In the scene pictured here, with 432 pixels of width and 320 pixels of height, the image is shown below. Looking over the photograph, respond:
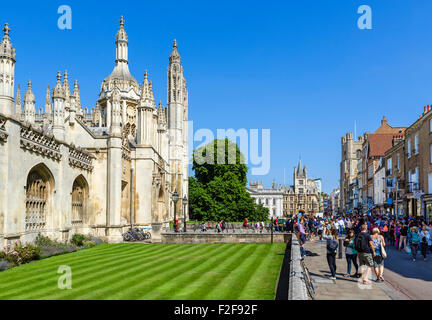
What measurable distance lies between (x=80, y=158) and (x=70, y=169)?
5.19 ft

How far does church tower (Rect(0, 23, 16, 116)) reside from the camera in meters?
15.7

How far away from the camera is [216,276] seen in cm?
1267

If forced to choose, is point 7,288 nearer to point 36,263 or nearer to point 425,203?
point 36,263

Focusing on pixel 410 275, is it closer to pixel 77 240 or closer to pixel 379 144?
pixel 77 240

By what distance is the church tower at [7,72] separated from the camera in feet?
51.5

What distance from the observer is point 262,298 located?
9594 millimetres

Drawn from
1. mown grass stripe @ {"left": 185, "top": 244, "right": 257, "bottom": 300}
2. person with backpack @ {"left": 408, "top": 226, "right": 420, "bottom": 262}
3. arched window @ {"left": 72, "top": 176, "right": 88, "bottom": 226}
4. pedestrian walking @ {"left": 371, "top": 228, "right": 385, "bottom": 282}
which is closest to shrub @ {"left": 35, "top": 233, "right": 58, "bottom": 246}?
arched window @ {"left": 72, "top": 176, "right": 88, "bottom": 226}

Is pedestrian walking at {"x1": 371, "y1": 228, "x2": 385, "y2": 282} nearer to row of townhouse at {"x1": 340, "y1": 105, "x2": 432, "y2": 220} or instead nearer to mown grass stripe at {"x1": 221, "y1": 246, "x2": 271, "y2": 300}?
mown grass stripe at {"x1": 221, "y1": 246, "x2": 271, "y2": 300}

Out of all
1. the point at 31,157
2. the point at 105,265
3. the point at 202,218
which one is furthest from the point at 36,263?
the point at 202,218

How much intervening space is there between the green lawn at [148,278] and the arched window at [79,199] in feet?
20.4

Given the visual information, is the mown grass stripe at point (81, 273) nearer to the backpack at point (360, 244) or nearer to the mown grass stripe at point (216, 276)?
the mown grass stripe at point (216, 276)

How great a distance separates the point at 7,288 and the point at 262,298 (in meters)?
6.31

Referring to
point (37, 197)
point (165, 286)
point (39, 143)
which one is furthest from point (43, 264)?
point (165, 286)

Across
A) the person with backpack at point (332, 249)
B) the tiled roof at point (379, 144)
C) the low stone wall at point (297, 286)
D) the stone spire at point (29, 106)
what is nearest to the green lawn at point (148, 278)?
the low stone wall at point (297, 286)
